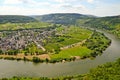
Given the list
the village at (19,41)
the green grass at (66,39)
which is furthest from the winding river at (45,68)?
the green grass at (66,39)

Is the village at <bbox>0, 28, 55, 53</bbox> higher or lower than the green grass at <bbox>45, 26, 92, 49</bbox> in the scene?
lower

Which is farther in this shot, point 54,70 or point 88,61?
point 88,61

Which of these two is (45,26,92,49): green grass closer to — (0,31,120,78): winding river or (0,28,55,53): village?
(0,28,55,53): village

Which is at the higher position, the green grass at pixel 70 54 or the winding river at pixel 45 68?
the green grass at pixel 70 54

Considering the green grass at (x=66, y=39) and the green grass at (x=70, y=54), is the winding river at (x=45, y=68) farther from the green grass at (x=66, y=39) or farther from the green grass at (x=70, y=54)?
the green grass at (x=66, y=39)

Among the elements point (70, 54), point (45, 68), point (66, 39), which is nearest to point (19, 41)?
point (66, 39)

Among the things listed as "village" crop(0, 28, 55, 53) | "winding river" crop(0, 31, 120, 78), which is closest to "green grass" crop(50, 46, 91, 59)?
"winding river" crop(0, 31, 120, 78)

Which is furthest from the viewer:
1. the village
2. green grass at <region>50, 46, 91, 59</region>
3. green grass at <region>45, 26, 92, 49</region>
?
green grass at <region>45, 26, 92, 49</region>

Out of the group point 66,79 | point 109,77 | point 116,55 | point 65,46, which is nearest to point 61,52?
point 65,46

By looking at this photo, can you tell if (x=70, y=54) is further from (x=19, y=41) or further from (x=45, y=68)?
(x=19, y=41)

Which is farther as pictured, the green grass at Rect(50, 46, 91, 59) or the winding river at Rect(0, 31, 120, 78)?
the green grass at Rect(50, 46, 91, 59)

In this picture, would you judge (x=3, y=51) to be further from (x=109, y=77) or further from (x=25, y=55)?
(x=109, y=77)
